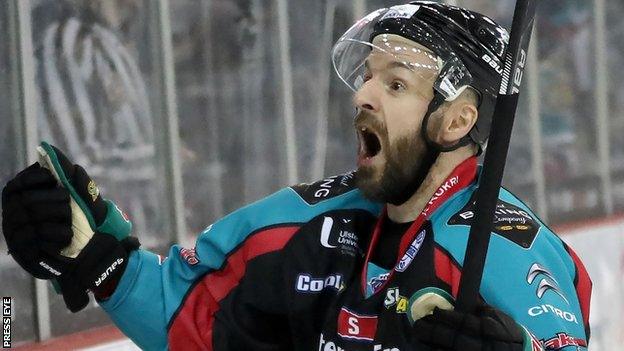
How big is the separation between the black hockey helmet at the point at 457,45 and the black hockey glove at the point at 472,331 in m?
0.43

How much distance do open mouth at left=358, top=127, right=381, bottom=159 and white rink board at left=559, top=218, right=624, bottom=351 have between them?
8.73 ft

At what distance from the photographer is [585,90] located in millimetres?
5391

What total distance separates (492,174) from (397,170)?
365 mm

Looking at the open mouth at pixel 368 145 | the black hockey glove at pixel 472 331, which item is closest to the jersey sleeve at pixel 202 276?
the open mouth at pixel 368 145

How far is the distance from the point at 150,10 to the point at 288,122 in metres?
0.63

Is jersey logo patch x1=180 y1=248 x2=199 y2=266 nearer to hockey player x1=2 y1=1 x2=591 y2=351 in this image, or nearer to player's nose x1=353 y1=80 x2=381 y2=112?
hockey player x1=2 y1=1 x2=591 y2=351

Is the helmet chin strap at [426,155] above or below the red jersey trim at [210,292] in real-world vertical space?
above

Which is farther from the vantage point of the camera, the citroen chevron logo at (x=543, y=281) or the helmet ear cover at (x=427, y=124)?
the helmet ear cover at (x=427, y=124)

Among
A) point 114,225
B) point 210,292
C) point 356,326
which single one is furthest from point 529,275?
point 114,225

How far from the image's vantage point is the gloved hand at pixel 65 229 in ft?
6.47

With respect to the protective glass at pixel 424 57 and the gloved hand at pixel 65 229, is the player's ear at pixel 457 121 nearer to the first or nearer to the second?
the protective glass at pixel 424 57

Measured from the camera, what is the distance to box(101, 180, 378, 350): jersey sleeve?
2143 millimetres

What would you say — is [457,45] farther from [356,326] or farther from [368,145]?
[356,326]

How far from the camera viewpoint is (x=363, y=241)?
2.14 meters
